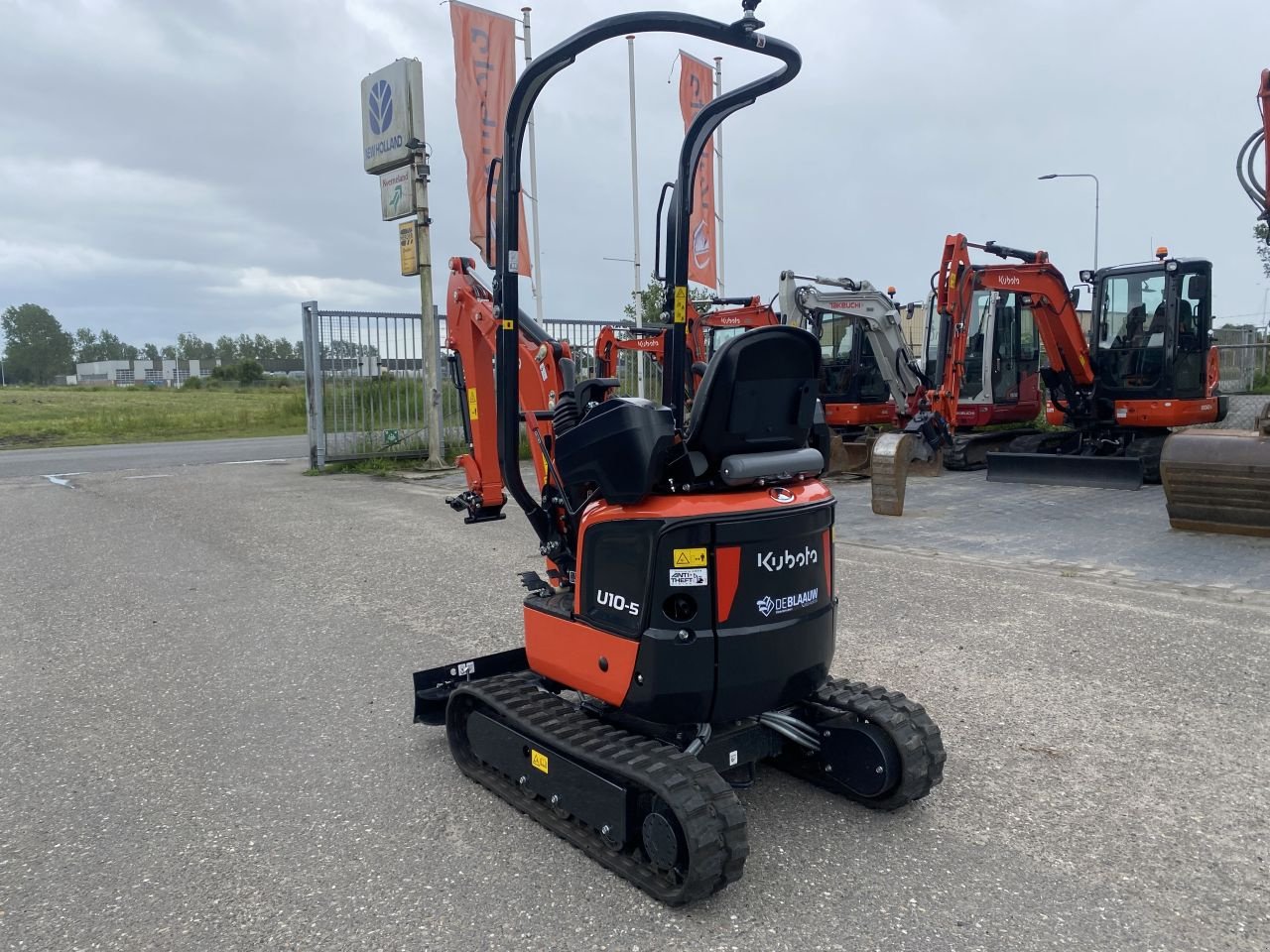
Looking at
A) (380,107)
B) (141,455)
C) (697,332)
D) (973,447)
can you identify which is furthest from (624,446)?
(141,455)

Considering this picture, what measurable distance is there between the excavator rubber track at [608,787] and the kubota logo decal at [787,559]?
0.74m

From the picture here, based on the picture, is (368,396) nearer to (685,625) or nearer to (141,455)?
(141,455)

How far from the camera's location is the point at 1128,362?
559 inches

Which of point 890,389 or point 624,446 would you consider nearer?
point 624,446

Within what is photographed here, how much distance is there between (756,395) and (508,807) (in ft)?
6.37

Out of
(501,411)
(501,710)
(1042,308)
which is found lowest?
(501,710)

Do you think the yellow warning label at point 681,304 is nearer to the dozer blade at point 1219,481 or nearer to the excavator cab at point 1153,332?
the dozer blade at point 1219,481

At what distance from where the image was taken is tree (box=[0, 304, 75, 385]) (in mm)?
111750

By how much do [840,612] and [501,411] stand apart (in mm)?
3351

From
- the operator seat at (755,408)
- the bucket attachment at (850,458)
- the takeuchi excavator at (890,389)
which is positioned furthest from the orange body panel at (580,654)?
the bucket attachment at (850,458)

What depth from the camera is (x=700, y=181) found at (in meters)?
19.3

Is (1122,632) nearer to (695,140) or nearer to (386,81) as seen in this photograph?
(695,140)

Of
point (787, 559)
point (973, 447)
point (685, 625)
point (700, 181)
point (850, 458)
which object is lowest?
point (850, 458)

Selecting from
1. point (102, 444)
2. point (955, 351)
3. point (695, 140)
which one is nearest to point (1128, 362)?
point (955, 351)
